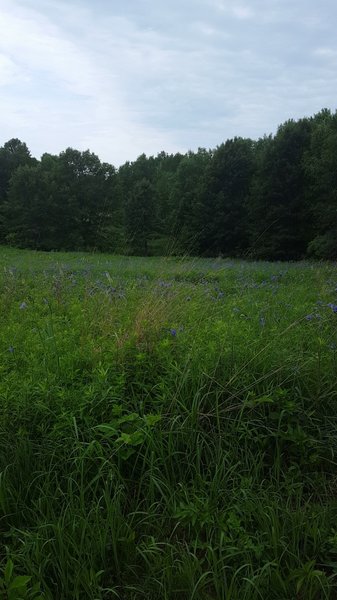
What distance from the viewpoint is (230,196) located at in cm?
3866

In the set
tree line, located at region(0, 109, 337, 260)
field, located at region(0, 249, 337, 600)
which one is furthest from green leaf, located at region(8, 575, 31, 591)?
tree line, located at region(0, 109, 337, 260)

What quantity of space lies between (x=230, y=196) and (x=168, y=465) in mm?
38364

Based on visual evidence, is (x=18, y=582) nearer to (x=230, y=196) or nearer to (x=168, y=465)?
(x=168, y=465)

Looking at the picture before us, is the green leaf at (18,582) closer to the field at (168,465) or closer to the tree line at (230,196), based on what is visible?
the field at (168,465)

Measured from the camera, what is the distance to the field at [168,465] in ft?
5.67

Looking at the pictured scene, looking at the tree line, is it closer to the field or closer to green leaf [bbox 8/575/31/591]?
the field

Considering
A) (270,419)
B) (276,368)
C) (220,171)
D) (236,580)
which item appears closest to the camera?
(236,580)

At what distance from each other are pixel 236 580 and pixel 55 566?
0.77 m

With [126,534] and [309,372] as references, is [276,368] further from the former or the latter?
[126,534]

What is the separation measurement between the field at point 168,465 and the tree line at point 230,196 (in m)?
25.5

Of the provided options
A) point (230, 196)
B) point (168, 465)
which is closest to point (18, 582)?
point (168, 465)

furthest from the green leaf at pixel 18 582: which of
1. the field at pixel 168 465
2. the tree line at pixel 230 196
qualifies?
the tree line at pixel 230 196

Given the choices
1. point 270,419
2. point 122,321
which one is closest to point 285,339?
point 270,419

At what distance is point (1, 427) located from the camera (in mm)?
2408
